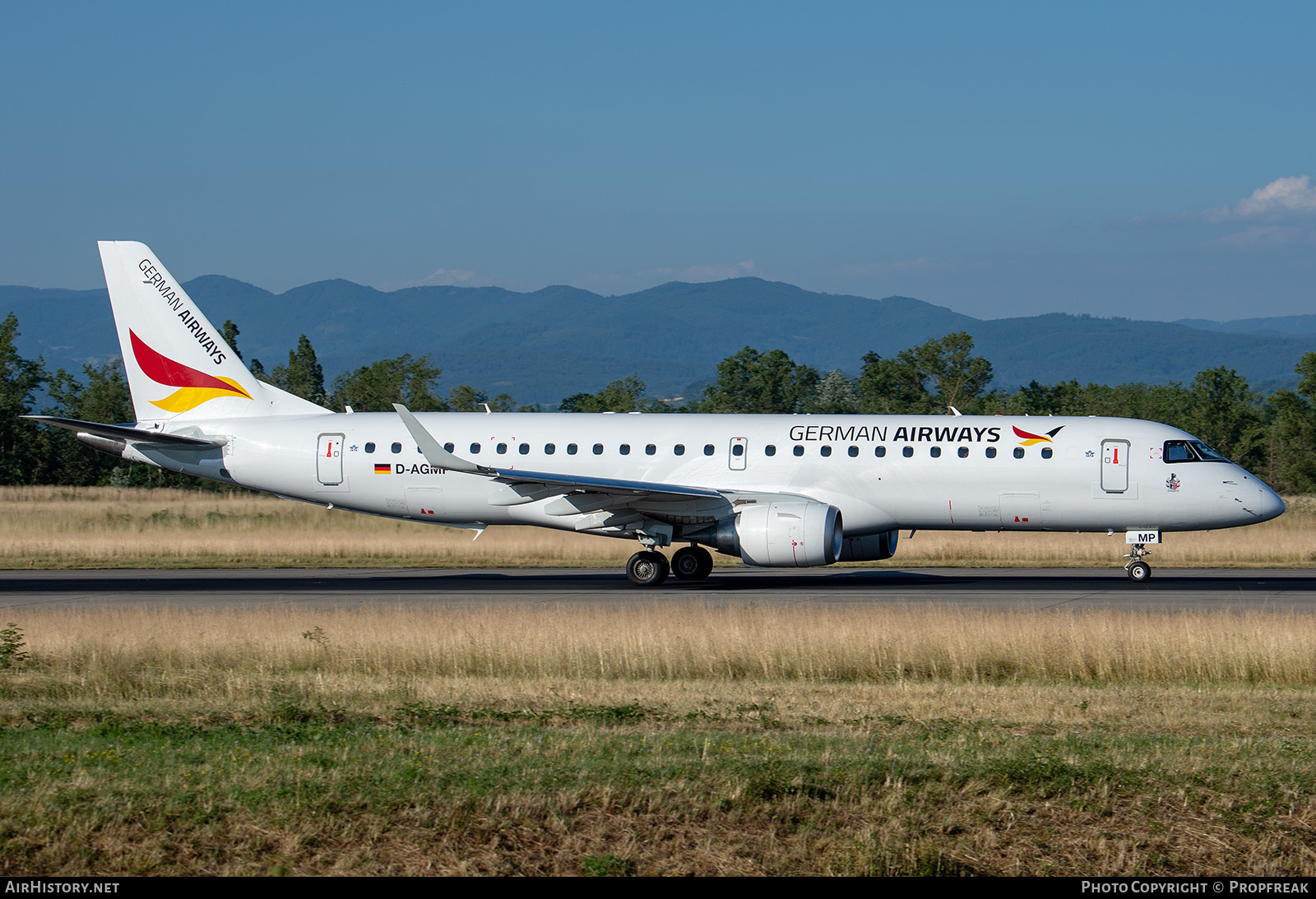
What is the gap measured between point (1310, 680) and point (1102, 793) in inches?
285

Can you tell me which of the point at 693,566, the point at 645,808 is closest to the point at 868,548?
the point at 693,566

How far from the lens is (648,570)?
82.9ft

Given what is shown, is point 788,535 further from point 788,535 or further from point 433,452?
point 433,452

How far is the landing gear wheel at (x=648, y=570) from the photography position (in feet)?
82.9

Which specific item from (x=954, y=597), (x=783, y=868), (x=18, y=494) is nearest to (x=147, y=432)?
(x=954, y=597)

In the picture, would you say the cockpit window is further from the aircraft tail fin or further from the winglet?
the aircraft tail fin

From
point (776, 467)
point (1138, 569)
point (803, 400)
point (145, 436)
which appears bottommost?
point (1138, 569)

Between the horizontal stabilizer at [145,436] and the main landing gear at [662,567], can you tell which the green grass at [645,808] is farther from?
the horizontal stabilizer at [145,436]

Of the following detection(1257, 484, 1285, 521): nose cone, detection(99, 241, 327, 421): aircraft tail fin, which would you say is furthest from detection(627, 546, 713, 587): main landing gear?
detection(1257, 484, 1285, 521): nose cone

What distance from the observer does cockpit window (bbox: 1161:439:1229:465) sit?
83.3 feet

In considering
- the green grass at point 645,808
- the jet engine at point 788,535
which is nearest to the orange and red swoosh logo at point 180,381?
the jet engine at point 788,535

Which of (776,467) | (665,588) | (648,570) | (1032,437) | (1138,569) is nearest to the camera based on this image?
(665,588)

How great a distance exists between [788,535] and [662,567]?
10.1 feet

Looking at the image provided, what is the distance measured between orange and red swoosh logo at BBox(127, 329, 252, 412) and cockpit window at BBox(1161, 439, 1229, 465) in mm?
20437
